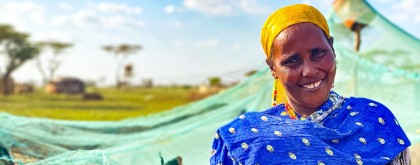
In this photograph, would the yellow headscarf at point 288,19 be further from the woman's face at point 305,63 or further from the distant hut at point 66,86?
the distant hut at point 66,86

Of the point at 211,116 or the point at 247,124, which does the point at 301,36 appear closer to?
the point at 247,124

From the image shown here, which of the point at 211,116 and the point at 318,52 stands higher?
the point at 318,52

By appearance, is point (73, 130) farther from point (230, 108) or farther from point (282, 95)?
point (282, 95)

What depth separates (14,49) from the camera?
1176 inches

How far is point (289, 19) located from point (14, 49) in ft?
99.4

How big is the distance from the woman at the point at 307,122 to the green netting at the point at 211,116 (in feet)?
5.04

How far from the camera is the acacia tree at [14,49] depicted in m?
28.5

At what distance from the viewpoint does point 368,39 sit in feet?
20.6

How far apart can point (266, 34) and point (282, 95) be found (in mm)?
368

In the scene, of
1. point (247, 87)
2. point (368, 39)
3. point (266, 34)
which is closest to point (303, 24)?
point (266, 34)

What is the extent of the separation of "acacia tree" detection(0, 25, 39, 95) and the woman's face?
28.4m

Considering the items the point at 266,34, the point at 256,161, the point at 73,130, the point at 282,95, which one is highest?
the point at 266,34

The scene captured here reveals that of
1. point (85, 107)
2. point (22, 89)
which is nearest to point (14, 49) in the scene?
point (22, 89)

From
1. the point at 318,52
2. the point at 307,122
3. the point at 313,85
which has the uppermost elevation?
the point at 318,52
